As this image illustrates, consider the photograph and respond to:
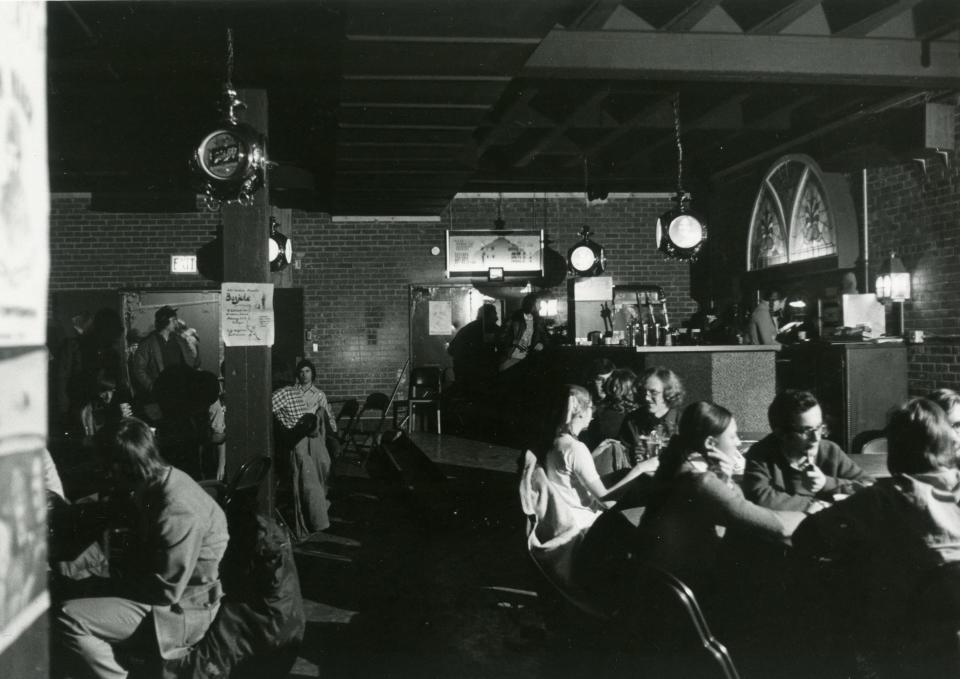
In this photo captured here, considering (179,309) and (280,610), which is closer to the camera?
(280,610)

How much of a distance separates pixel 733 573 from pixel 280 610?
1546 millimetres

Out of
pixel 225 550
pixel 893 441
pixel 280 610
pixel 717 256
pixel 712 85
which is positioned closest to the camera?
pixel 893 441

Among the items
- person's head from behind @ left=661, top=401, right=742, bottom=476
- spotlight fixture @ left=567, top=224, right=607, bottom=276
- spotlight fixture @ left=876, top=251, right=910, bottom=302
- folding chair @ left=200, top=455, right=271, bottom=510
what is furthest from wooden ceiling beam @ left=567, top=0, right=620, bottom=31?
spotlight fixture @ left=567, top=224, right=607, bottom=276

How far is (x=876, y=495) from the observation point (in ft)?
7.22

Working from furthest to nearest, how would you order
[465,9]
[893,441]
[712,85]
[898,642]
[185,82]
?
[712,85]
[185,82]
[465,9]
[893,441]
[898,642]

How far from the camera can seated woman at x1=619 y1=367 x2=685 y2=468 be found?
4.19 metres

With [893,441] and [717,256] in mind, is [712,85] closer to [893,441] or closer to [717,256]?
[717,256]

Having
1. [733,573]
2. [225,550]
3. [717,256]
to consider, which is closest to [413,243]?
[717,256]

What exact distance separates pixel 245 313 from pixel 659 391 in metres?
2.42

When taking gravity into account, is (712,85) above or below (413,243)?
above

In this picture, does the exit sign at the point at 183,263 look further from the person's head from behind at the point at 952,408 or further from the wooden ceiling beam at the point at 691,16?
the person's head from behind at the point at 952,408

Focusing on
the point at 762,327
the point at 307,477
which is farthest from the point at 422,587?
the point at 762,327

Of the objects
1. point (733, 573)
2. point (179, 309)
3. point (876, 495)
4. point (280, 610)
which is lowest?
point (280, 610)

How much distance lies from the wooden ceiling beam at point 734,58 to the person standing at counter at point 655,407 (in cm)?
212
